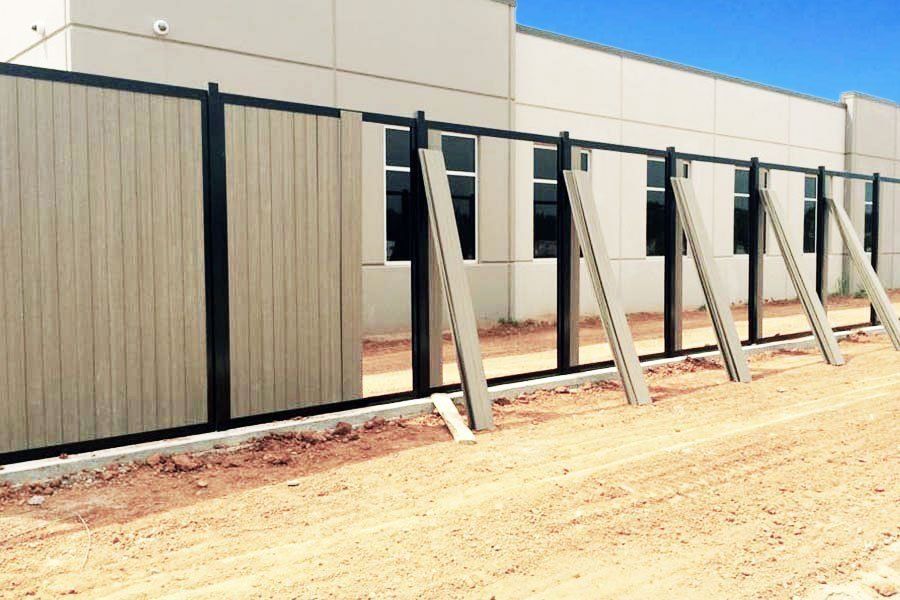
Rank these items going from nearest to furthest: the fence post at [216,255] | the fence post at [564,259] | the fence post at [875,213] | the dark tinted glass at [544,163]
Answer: the fence post at [216,255], the fence post at [564,259], the fence post at [875,213], the dark tinted glass at [544,163]

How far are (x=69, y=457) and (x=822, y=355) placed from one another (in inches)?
378

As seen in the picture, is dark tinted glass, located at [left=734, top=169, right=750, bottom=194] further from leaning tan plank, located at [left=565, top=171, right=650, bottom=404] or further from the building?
leaning tan plank, located at [left=565, top=171, right=650, bottom=404]

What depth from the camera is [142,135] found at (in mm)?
5328

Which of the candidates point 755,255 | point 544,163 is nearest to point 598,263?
point 755,255

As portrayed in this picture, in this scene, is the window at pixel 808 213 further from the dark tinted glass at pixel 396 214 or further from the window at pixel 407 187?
the dark tinted glass at pixel 396 214

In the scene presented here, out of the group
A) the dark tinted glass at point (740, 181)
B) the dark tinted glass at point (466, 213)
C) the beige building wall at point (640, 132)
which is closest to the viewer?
the dark tinted glass at point (466, 213)

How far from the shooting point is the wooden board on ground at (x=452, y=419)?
19.5ft

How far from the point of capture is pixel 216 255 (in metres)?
5.66

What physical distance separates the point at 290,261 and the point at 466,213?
917cm

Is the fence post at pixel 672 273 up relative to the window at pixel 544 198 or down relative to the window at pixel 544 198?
down

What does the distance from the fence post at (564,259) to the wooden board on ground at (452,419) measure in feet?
5.84

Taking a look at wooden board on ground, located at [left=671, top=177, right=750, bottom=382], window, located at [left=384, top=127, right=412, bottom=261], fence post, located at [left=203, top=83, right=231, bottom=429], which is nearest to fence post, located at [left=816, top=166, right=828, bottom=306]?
wooden board on ground, located at [left=671, top=177, right=750, bottom=382]

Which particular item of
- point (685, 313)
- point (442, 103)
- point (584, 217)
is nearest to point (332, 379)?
point (584, 217)

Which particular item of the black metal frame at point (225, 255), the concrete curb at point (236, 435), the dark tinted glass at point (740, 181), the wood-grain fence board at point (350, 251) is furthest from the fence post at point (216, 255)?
the dark tinted glass at point (740, 181)
